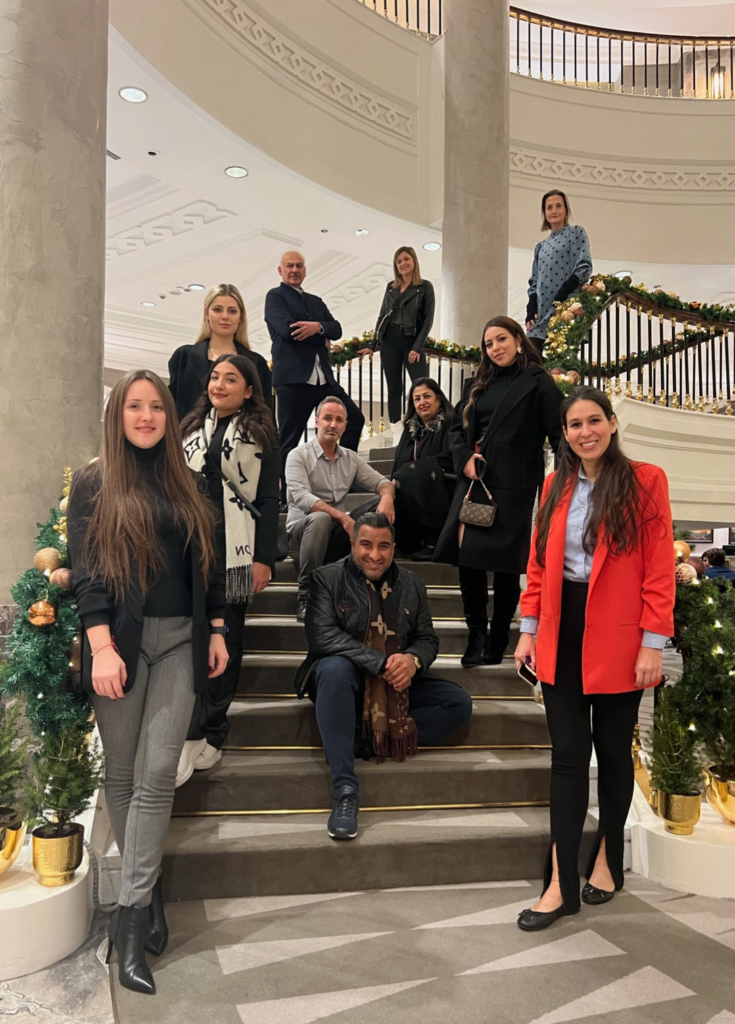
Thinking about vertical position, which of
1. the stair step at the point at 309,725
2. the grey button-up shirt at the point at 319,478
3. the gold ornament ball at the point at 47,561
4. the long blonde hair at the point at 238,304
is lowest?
the stair step at the point at 309,725

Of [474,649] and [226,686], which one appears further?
[474,649]

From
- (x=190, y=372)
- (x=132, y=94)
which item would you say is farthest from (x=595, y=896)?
(x=132, y=94)

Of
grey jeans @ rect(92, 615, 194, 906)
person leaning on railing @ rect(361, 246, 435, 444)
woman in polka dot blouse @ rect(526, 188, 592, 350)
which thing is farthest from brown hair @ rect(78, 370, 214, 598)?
woman in polka dot blouse @ rect(526, 188, 592, 350)

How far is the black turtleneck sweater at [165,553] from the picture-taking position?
227cm

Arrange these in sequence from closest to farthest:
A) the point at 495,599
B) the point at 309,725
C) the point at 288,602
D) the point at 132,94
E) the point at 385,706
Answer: the point at 385,706 < the point at 309,725 < the point at 495,599 < the point at 288,602 < the point at 132,94

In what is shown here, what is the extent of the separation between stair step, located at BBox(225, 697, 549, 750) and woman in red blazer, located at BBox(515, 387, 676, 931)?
78cm

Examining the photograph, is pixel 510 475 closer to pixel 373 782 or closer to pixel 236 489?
pixel 236 489

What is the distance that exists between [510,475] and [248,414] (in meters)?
1.25

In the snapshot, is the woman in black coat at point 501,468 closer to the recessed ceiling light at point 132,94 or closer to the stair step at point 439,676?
the stair step at point 439,676

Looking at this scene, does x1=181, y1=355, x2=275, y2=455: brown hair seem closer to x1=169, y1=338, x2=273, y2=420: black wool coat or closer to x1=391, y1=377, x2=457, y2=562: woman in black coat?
x1=169, y1=338, x2=273, y2=420: black wool coat

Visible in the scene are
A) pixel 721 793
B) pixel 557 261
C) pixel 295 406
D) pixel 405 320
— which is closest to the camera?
pixel 721 793

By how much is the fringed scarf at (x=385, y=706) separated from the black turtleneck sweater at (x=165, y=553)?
1084 millimetres

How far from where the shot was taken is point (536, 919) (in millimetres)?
2486

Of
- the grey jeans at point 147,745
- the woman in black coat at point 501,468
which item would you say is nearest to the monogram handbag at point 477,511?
the woman in black coat at point 501,468
